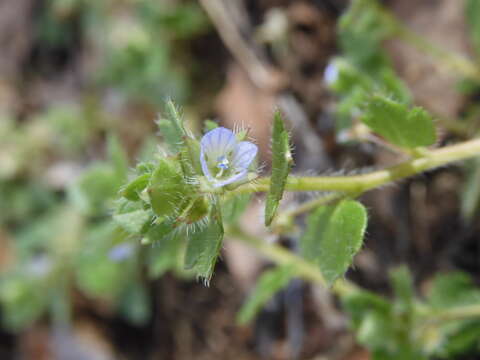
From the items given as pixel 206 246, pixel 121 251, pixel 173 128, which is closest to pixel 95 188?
pixel 121 251

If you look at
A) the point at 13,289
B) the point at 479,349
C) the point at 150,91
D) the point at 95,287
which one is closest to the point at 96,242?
the point at 95,287

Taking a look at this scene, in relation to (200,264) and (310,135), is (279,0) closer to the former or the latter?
(310,135)

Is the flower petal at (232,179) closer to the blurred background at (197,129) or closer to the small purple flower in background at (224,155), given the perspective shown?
the small purple flower in background at (224,155)

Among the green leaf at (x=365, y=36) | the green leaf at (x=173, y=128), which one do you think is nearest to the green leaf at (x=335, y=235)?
the green leaf at (x=173, y=128)

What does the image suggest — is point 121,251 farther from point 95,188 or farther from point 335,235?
point 335,235

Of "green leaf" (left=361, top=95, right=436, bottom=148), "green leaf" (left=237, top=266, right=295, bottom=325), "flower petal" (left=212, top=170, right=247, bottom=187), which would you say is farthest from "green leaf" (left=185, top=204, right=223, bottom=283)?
"green leaf" (left=237, top=266, right=295, bottom=325)

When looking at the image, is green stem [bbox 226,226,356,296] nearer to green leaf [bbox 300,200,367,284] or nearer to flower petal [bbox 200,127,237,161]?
green leaf [bbox 300,200,367,284]
